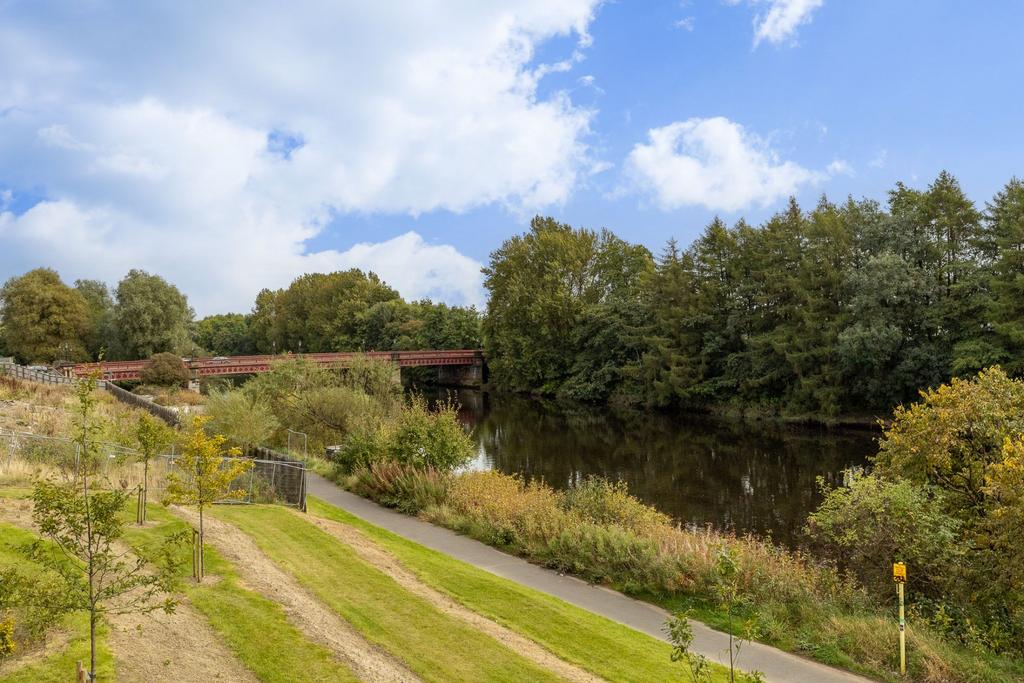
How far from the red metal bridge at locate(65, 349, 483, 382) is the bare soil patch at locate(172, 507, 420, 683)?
28.1 metres

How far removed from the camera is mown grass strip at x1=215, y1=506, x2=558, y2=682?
903cm

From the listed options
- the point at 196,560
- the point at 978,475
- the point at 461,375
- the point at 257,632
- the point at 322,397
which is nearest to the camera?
the point at 257,632

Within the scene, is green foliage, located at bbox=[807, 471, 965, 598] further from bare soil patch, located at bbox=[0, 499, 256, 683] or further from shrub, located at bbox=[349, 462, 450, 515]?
bare soil patch, located at bbox=[0, 499, 256, 683]

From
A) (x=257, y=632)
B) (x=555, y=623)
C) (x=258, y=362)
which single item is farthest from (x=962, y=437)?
(x=258, y=362)

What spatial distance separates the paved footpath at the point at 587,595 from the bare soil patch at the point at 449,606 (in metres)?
1.93

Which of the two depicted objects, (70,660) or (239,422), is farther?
(239,422)

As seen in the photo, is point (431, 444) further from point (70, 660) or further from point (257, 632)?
point (70, 660)

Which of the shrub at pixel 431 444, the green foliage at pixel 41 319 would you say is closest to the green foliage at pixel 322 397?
the shrub at pixel 431 444

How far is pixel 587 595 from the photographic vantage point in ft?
44.7

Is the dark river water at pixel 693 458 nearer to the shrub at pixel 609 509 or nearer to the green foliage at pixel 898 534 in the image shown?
the shrub at pixel 609 509

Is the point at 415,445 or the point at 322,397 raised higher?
the point at 322,397

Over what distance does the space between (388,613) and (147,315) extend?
227 feet

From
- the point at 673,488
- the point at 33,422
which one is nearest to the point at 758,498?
the point at 673,488

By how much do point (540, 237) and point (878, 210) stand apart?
34495mm
